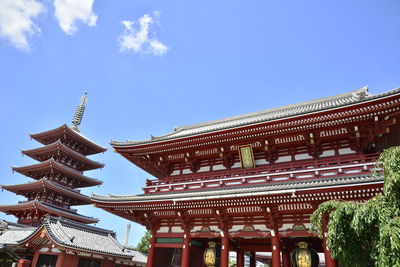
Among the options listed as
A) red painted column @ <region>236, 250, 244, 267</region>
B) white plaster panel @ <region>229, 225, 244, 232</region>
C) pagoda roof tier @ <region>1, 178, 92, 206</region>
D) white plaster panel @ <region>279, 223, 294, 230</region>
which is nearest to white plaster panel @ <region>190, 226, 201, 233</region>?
white plaster panel @ <region>229, 225, 244, 232</region>

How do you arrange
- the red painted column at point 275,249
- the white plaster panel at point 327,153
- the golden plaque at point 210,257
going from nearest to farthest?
the red painted column at point 275,249 → the white plaster panel at point 327,153 → the golden plaque at point 210,257

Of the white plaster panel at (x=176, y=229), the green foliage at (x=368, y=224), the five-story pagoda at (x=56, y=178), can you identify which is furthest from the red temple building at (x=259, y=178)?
the five-story pagoda at (x=56, y=178)

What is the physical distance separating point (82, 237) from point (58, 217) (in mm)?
3107

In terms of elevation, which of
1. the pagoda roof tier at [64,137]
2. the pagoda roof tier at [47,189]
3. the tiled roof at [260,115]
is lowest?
the pagoda roof tier at [47,189]

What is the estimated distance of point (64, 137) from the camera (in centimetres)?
3697

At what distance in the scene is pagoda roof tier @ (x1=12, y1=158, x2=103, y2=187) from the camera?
110ft

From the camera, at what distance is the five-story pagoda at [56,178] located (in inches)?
1258

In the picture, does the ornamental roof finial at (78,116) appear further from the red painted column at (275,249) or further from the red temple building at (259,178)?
the red painted column at (275,249)

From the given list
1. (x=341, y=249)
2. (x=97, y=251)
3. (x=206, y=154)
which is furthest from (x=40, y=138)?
(x=341, y=249)

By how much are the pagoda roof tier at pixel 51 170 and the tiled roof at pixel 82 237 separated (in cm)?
1359

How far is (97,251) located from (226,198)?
11.2m

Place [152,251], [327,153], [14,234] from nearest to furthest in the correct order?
[327,153]
[152,251]
[14,234]

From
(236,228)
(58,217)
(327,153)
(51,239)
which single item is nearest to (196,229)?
(236,228)

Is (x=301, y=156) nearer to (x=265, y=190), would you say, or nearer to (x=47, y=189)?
(x=265, y=190)
